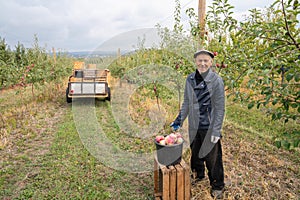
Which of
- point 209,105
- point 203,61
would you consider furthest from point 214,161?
point 203,61

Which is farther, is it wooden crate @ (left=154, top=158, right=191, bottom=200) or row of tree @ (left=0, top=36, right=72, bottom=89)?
row of tree @ (left=0, top=36, right=72, bottom=89)

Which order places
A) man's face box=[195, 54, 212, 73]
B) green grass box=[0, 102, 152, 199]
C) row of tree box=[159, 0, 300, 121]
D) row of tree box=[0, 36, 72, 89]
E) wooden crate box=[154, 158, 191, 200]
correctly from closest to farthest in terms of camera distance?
row of tree box=[159, 0, 300, 121] → wooden crate box=[154, 158, 191, 200] → man's face box=[195, 54, 212, 73] → green grass box=[0, 102, 152, 199] → row of tree box=[0, 36, 72, 89]

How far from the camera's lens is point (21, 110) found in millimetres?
6559

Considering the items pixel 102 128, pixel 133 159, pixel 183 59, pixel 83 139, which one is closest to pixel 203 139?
pixel 133 159

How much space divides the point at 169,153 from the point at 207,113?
0.60 metres

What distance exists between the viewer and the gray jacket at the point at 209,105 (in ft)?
8.39

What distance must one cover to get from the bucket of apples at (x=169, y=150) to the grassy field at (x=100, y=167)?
571 mm

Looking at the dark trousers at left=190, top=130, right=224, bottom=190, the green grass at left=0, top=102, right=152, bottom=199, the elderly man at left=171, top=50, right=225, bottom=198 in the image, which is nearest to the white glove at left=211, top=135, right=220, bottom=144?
the elderly man at left=171, top=50, right=225, bottom=198

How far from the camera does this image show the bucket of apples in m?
2.58

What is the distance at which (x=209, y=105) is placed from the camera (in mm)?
2650

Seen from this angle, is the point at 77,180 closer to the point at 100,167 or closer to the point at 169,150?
the point at 100,167

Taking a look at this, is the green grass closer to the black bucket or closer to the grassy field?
the grassy field

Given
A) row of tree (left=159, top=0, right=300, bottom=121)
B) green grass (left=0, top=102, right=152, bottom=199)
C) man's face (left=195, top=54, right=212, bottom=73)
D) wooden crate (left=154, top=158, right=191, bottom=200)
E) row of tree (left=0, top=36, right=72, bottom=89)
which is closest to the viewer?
row of tree (left=159, top=0, right=300, bottom=121)

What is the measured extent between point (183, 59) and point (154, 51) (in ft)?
4.08
